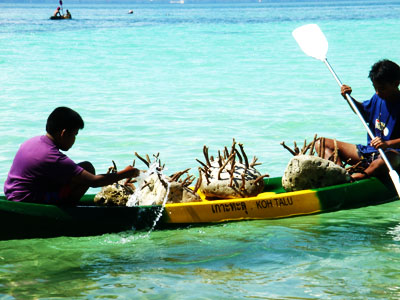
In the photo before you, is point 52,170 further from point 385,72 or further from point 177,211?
point 385,72

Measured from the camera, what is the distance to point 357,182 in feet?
19.5

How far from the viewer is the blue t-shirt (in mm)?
5984

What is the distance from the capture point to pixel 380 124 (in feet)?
20.0

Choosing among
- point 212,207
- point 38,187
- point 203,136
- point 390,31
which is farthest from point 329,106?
point 390,31

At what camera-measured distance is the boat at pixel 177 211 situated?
496cm

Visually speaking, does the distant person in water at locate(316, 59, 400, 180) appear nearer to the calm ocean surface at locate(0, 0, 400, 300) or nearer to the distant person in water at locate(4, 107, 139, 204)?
the calm ocean surface at locate(0, 0, 400, 300)

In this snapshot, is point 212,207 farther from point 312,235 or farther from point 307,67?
point 307,67

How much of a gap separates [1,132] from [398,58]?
14.3m

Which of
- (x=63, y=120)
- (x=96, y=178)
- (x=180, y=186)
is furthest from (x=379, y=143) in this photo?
(x=63, y=120)

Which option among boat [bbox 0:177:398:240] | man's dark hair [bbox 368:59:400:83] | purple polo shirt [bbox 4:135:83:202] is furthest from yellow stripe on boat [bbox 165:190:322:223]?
man's dark hair [bbox 368:59:400:83]

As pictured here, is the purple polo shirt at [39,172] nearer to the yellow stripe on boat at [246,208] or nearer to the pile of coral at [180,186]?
the pile of coral at [180,186]

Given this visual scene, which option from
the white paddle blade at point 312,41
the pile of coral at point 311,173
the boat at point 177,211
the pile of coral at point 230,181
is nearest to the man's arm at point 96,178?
the boat at point 177,211

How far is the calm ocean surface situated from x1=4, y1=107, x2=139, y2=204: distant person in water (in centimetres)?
44

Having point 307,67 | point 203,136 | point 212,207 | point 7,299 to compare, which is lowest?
point 7,299
